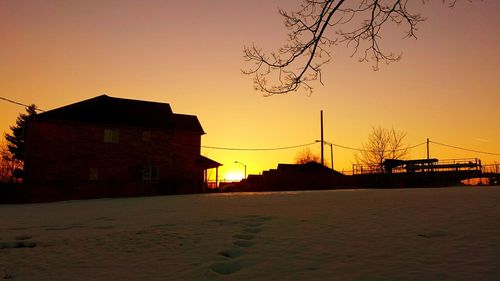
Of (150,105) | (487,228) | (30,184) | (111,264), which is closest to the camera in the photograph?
(111,264)

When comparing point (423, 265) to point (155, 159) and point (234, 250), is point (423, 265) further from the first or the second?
point (155, 159)

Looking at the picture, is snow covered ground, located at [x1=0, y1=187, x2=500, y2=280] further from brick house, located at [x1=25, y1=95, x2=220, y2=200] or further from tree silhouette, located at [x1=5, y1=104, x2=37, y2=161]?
tree silhouette, located at [x1=5, y1=104, x2=37, y2=161]

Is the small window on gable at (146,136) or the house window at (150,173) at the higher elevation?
the small window on gable at (146,136)

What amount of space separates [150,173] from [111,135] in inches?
161

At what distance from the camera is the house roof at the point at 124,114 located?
28.6 meters

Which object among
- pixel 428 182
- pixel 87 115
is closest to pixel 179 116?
pixel 87 115

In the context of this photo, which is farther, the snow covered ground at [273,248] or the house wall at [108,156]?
the house wall at [108,156]

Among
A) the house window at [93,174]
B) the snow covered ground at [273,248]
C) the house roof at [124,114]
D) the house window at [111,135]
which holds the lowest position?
the snow covered ground at [273,248]

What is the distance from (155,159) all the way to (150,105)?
569 centimetres

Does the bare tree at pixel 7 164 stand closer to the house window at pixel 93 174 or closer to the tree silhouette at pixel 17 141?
the tree silhouette at pixel 17 141

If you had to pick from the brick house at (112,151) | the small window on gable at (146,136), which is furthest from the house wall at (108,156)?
the small window on gable at (146,136)

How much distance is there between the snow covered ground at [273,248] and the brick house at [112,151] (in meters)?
18.4

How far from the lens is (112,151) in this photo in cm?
2906

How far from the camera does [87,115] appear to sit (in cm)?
2909
